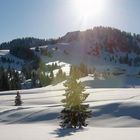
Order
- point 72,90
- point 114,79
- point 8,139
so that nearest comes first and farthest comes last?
1. point 8,139
2. point 72,90
3. point 114,79

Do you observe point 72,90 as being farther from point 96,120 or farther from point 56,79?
point 56,79

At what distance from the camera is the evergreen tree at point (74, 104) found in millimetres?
34312

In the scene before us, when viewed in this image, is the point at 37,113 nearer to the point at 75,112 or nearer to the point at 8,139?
the point at 75,112

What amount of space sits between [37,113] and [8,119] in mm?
3844

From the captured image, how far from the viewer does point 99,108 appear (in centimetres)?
4866

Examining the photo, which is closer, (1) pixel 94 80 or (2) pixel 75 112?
(2) pixel 75 112

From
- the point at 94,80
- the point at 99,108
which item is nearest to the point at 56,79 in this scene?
the point at 94,80

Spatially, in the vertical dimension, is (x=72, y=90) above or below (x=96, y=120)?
above

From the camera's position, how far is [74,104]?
34438mm

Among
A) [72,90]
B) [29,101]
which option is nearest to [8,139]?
[72,90]

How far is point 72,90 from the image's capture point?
34406 millimetres

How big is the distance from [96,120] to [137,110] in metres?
5.66

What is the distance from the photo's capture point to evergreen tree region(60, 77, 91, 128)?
34312 millimetres

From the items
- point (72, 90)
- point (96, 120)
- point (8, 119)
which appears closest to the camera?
point (72, 90)
